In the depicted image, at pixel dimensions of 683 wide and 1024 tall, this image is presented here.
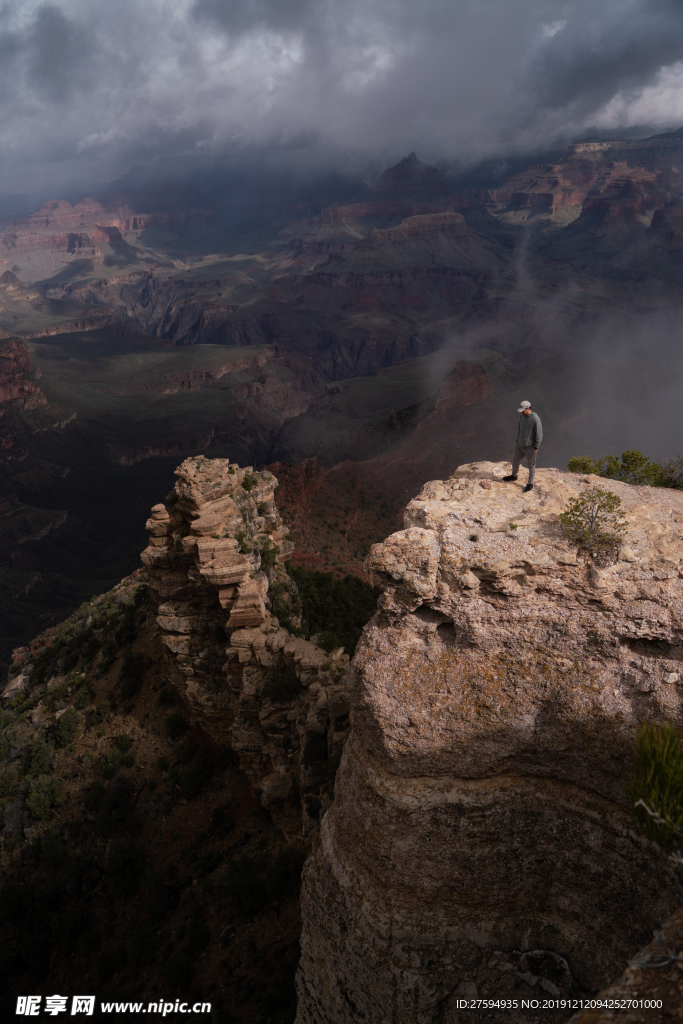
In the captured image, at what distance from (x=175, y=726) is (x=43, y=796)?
683 centimetres

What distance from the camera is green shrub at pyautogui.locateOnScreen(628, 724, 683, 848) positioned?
25.6 ft

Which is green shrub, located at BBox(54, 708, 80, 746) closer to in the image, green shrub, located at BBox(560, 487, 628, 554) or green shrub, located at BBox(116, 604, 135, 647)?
green shrub, located at BBox(116, 604, 135, 647)

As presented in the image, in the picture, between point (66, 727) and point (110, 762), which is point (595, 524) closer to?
point (110, 762)

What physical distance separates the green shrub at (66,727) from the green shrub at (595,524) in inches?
1030

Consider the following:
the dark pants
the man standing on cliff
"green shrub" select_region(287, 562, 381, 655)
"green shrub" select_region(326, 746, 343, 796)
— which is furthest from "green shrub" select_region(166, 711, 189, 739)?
the dark pants

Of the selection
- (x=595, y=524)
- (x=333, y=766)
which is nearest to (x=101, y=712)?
(x=333, y=766)

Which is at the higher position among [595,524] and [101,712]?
[595,524]

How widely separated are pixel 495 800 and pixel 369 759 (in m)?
2.49

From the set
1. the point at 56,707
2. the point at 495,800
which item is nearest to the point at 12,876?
the point at 56,707

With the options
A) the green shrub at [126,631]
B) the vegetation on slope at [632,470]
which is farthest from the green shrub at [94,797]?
the vegetation on slope at [632,470]

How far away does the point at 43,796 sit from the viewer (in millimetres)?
24609

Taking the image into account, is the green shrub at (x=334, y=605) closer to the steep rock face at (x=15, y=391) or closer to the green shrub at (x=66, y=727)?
the green shrub at (x=66, y=727)

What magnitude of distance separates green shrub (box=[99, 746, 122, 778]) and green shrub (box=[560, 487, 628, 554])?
23613 millimetres

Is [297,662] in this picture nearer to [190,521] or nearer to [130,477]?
[190,521]
